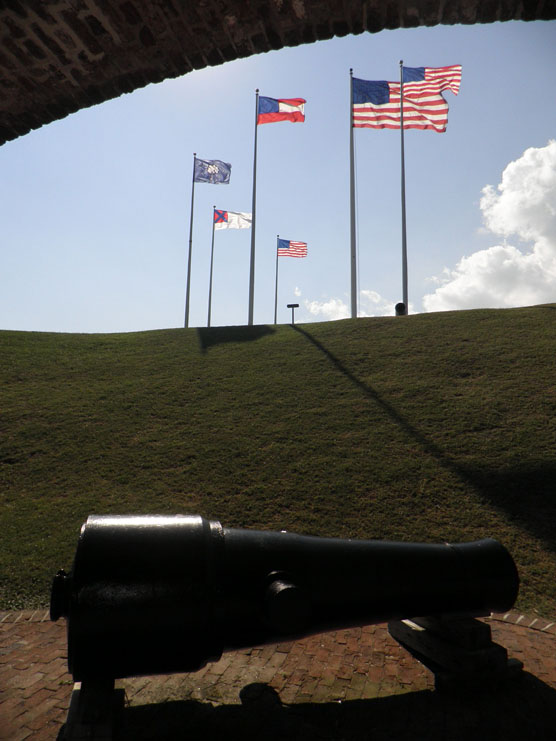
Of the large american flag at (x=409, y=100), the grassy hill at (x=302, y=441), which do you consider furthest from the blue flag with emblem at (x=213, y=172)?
the grassy hill at (x=302, y=441)

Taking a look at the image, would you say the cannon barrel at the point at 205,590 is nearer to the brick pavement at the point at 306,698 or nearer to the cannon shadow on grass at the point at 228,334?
the brick pavement at the point at 306,698

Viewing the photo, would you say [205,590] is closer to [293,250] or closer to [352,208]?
[352,208]

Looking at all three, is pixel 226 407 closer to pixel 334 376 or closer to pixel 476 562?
pixel 334 376

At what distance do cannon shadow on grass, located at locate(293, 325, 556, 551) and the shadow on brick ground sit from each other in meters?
3.60

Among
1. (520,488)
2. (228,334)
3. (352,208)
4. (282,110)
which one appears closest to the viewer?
(520,488)

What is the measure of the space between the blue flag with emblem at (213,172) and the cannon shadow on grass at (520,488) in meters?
21.8

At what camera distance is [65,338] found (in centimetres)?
1750

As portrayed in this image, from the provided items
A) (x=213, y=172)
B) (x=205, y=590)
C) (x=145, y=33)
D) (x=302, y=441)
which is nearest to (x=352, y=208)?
(x=213, y=172)

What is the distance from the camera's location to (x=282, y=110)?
2017cm

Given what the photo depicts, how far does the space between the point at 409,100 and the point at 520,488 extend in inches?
678

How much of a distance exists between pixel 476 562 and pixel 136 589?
1881 mm

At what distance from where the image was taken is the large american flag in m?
18.0

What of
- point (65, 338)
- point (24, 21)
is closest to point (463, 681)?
point (24, 21)

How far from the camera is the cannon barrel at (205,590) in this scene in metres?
2.05
